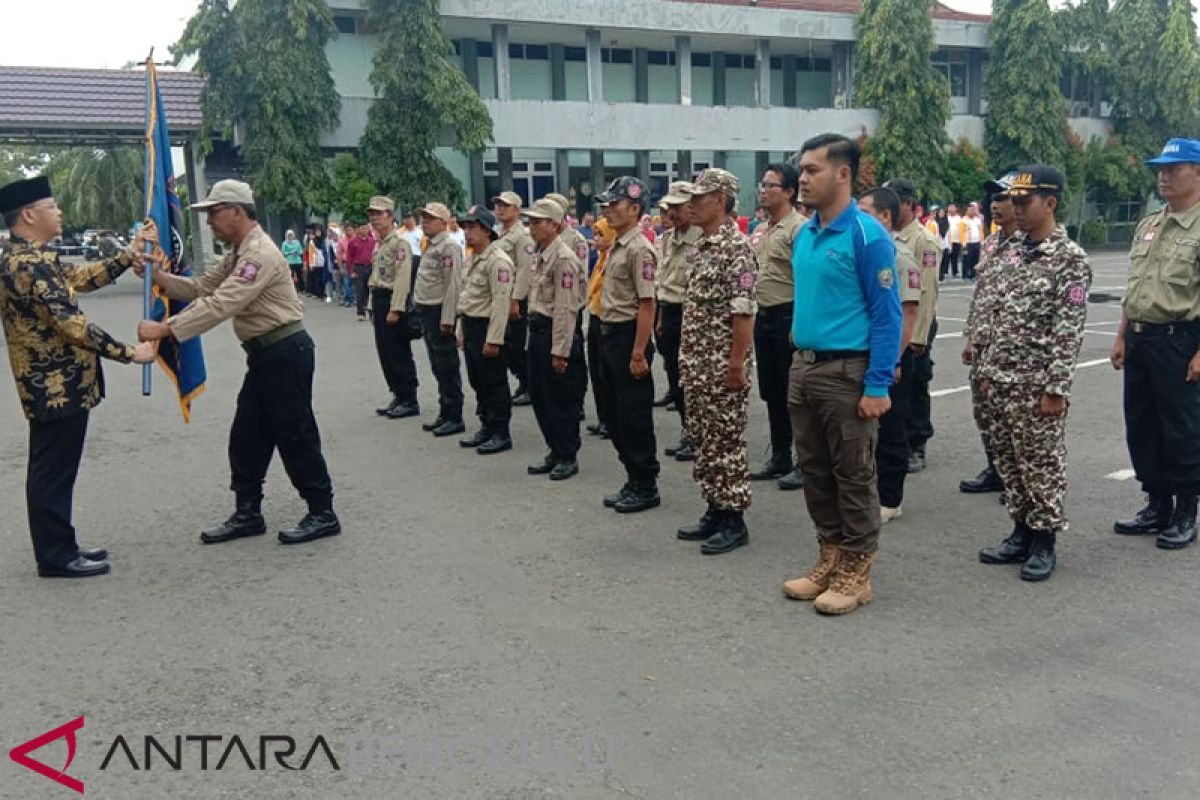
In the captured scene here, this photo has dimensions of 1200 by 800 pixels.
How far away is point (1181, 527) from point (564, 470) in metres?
3.68

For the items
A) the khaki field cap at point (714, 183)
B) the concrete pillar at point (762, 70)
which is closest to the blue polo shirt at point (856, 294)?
the khaki field cap at point (714, 183)

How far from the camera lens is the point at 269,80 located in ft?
76.3

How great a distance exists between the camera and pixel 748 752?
318cm

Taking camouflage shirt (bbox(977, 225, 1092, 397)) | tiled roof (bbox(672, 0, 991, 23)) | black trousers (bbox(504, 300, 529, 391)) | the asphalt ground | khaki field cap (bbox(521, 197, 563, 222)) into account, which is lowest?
the asphalt ground

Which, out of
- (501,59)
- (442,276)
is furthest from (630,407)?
(501,59)

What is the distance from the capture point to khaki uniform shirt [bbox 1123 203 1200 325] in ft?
16.1

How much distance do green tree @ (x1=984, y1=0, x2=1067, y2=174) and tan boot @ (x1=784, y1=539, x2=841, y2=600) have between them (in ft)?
102

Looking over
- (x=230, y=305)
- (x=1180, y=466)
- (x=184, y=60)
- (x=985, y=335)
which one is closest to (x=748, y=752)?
(x=985, y=335)

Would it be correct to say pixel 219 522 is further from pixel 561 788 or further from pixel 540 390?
pixel 561 788

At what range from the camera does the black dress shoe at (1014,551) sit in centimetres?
484

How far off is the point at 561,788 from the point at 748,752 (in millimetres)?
630

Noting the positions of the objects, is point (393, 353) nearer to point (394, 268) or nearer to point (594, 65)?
point (394, 268)

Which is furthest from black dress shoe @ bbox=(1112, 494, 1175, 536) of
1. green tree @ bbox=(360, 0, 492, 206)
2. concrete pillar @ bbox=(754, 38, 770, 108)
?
concrete pillar @ bbox=(754, 38, 770, 108)

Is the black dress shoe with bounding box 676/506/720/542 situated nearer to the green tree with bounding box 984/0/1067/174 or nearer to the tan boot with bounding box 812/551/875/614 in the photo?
the tan boot with bounding box 812/551/875/614
